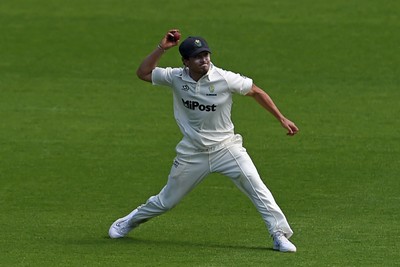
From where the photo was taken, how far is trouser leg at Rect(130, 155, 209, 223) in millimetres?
12961

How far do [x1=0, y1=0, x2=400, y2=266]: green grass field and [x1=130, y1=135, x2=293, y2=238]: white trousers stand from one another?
1.31ft

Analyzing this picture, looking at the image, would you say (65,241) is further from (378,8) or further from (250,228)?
(378,8)

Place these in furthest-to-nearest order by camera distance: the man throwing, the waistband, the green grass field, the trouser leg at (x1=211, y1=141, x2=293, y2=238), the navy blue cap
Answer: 1. the green grass field
2. the waistband
3. the trouser leg at (x1=211, y1=141, x2=293, y2=238)
4. the man throwing
5. the navy blue cap

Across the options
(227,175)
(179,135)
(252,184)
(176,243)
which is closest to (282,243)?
(252,184)

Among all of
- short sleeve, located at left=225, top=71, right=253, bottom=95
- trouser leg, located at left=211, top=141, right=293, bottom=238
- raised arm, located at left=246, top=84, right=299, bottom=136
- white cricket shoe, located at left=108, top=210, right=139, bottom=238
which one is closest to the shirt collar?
short sleeve, located at left=225, top=71, right=253, bottom=95

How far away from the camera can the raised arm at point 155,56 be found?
12.6 meters

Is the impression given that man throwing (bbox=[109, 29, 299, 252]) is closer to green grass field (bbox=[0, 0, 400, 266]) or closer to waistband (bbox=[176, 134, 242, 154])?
waistband (bbox=[176, 134, 242, 154])

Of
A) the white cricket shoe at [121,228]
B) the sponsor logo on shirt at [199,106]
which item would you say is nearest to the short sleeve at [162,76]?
the sponsor logo on shirt at [199,106]

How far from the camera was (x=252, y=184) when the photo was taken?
12.8 meters

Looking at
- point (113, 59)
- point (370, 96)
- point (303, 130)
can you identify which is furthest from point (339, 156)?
point (113, 59)

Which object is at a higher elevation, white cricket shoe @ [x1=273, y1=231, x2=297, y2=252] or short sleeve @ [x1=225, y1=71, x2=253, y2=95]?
short sleeve @ [x1=225, y1=71, x2=253, y2=95]

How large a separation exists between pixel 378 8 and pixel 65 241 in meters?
14.9

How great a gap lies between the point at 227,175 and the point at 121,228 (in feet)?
4.59

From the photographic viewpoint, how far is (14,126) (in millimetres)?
20125
